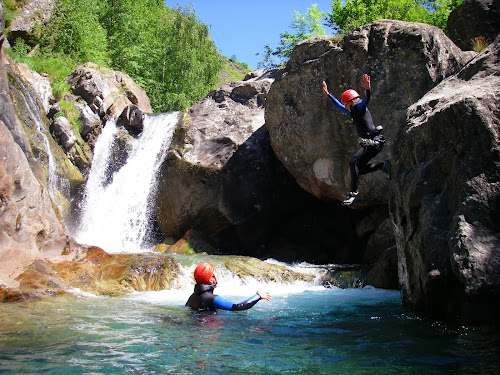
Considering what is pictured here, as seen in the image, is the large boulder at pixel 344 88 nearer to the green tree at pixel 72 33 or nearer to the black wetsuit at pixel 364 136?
the black wetsuit at pixel 364 136

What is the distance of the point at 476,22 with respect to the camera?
58.2ft

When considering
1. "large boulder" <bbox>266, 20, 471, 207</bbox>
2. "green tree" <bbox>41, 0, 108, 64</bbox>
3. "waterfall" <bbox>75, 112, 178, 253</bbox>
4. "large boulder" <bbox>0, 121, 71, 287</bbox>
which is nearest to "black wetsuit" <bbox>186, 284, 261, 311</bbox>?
"large boulder" <bbox>0, 121, 71, 287</bbox>

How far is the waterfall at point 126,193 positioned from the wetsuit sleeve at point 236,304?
10910 millimetres

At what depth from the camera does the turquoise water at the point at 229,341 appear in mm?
4488

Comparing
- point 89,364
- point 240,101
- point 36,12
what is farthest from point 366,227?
point 36,12

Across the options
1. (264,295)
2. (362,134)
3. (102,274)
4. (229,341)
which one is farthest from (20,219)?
(362,134)

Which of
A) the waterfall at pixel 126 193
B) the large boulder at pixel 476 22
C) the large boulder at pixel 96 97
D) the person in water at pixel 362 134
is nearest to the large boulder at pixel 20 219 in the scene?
the waterfall at pixel 126 193

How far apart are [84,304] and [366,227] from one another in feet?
32.7

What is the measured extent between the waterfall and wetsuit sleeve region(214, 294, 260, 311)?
10910 millimetres

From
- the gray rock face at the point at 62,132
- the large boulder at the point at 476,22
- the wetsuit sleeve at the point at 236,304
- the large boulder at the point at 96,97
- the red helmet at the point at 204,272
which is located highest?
the large boulder at the point at 476,22

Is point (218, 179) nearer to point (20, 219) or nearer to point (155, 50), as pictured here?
point (20, 219)

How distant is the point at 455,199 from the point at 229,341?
334 cm

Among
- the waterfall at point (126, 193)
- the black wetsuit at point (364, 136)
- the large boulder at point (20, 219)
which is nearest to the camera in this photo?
the black wetsuit at point (364, 136)

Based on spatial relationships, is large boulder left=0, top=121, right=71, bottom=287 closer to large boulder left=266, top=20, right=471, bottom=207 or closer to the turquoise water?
the turquoise water
